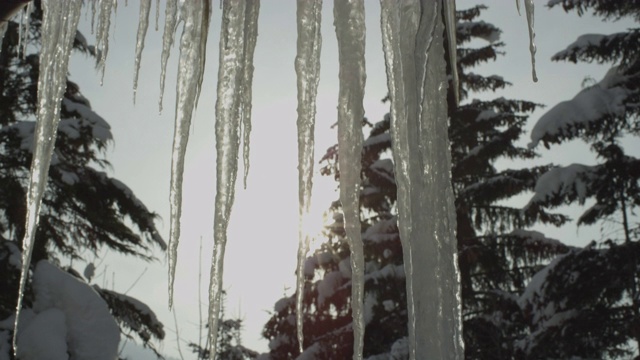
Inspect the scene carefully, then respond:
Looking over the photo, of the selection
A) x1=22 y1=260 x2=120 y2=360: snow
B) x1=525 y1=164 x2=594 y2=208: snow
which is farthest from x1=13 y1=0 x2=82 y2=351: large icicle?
x1=525 y1=164 x2=594 y2=208: snow

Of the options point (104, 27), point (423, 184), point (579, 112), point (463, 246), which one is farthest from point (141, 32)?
point (463, 246)

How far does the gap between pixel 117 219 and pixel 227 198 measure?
864 cm

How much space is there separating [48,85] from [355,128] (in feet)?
3.60

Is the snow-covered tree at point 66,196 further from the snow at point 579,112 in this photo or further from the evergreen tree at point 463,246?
the snow at point 579,112

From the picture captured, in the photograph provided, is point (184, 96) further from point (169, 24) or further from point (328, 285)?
point (328, 285)

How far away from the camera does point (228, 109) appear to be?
1803 mm

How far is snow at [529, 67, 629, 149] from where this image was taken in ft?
26.3

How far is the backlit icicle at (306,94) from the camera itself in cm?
184

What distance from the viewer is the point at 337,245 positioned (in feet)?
42.4

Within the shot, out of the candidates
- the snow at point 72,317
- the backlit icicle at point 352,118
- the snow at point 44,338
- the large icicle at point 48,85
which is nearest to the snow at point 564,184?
the snow at point 72,317

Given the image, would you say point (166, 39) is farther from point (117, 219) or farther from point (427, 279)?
point (117, 219)

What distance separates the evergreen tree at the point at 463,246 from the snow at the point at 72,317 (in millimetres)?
5244

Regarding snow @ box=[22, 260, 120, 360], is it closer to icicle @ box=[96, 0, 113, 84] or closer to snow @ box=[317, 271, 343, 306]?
icicle @ box=[96, 0, 113, 84]

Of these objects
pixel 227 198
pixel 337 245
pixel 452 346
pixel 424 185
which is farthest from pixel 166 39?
pixel 337 245
